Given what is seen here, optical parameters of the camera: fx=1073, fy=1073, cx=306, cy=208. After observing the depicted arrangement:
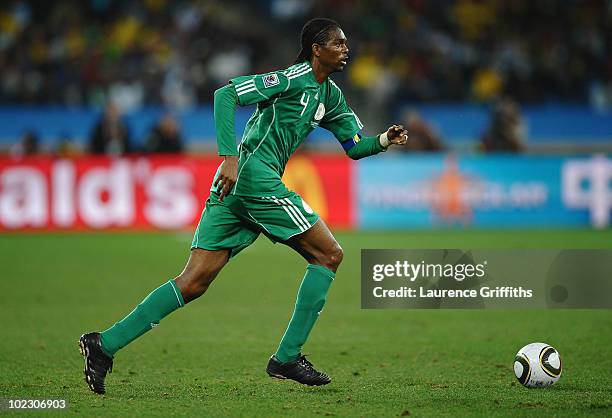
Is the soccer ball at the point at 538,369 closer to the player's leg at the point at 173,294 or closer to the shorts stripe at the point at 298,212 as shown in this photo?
the shorts stripe at the point at 298,212

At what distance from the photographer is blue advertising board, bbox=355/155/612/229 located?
1773 cm

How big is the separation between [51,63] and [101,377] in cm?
1769

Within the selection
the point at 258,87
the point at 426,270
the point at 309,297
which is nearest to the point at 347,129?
the point at 258,87

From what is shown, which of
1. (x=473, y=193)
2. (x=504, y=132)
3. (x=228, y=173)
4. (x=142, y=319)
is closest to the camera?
(x=228, y=173)

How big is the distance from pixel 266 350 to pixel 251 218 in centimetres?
181

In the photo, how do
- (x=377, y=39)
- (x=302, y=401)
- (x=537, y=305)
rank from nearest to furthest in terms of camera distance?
1. (x=302, y=401)
2. (x=537, y=305)
3. (x=377, y=39)

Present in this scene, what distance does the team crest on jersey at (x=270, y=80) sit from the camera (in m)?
6.00

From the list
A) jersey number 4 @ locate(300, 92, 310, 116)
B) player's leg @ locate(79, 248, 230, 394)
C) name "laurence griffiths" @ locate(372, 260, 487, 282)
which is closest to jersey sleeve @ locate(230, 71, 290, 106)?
jersey number 4 @ locate(300, 92, 310, 116)

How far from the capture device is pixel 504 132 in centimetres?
1886

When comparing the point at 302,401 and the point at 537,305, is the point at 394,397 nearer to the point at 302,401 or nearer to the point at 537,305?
the point at 302,401

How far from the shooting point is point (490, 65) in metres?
23.1

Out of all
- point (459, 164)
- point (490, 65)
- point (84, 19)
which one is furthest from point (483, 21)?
point (84, 19)

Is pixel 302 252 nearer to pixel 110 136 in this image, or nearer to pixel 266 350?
pixel 266 350

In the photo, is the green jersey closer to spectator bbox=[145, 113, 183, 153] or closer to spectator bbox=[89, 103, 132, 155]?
spectator bbox=[145, 113, 183, 153]
